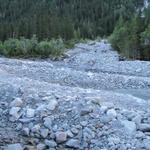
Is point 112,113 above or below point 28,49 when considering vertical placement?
below

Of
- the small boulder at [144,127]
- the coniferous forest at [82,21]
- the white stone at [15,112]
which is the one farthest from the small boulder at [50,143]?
the coniferous forest at [82,21]

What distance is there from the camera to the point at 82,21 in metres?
160

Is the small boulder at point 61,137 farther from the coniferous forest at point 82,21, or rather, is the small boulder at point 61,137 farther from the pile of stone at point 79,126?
the coniferous forest at point 82,21

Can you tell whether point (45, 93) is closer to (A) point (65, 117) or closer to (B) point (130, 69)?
(A) point (65, 117)

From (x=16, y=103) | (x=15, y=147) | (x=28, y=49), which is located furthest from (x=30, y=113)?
(x=28, y=49)

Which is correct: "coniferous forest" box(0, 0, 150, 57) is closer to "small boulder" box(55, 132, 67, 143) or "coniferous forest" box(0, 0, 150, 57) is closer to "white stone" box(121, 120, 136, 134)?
"white stone" box(121, 120, 136, 134)

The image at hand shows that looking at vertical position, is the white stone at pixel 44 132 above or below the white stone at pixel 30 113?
below

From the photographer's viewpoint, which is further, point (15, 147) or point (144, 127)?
point (144, 127)

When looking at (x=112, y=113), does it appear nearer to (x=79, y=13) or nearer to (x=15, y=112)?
(x=15, y=112)

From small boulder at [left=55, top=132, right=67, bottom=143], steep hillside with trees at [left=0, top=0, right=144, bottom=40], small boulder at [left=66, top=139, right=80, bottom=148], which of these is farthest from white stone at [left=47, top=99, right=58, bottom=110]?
steep hillside with trees at [left=0, top=0, right=144, bottom=40]

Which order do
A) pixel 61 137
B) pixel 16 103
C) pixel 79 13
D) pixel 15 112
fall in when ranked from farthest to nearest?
pixel 79 13
pixel 16 103
pixel 15 112
pixel 61 137

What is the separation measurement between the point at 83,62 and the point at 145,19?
55.6ft

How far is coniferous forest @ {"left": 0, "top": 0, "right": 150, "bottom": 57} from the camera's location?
65.6 m

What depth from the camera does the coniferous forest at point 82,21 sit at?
65625mm
